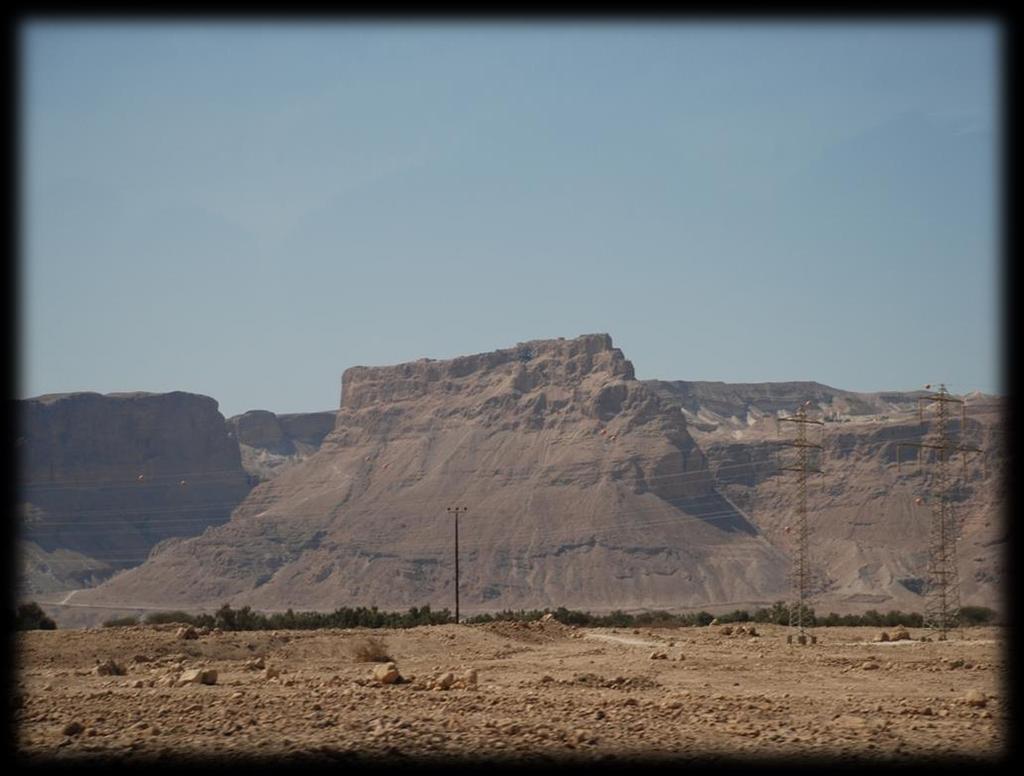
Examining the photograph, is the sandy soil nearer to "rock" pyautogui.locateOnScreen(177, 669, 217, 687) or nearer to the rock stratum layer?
"rock" pyautogui.locateOnScreen(177, 669, 217, 687)

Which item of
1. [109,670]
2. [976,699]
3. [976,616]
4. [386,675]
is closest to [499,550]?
[976,616]

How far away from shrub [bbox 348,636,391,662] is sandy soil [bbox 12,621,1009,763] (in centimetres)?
44

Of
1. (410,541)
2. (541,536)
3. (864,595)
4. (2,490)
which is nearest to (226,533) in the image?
(410,541)

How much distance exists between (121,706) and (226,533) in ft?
586

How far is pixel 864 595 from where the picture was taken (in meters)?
157

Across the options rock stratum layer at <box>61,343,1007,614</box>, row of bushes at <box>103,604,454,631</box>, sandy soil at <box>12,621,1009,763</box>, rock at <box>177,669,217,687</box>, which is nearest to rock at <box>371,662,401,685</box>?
sandy soil at <box>12,621,1009,763</box>

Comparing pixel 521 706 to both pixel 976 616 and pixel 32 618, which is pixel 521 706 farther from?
pixel 976 616

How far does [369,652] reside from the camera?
26906 mm

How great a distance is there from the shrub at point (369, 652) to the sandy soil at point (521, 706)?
44 centimetres

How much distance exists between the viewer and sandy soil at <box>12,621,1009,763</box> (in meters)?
12.0

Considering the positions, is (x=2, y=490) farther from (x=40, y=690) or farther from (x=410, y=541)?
(x=410, y=541)

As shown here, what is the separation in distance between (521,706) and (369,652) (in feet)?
40.0

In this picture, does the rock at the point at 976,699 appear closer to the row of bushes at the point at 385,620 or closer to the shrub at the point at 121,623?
the row of bushes at the point at 385,620

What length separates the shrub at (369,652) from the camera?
2650 centimetres
